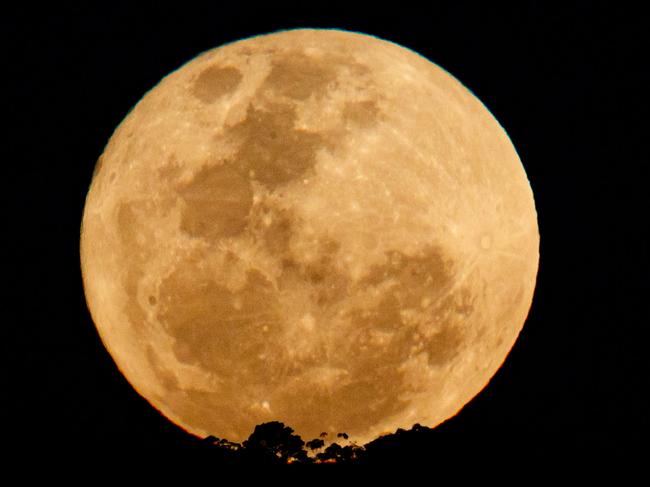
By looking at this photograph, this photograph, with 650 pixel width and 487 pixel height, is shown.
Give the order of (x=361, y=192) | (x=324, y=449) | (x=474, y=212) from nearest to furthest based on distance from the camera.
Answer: (x=361, y=192)
(x=474, y=212)
(x=324, y=449)

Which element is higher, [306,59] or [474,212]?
[306,59]

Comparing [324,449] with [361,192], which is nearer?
[361,192]

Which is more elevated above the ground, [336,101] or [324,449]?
[336,101]

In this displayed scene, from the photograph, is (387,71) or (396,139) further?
(387,71)

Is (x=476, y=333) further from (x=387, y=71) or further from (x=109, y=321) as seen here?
(x=109, y=321)

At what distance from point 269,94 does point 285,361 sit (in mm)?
1523

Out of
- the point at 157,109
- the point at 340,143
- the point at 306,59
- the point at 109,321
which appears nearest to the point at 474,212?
the point at 340,143

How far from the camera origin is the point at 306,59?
3.98 meters

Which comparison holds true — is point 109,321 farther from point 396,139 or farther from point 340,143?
point 396,139

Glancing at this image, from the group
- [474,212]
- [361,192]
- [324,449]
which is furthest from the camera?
[324,449]

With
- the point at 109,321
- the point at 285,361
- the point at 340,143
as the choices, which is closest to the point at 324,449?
the point at 285,361

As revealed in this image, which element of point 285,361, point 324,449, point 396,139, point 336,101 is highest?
point 336,101

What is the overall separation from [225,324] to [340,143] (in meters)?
1.19

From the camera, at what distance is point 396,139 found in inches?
146
